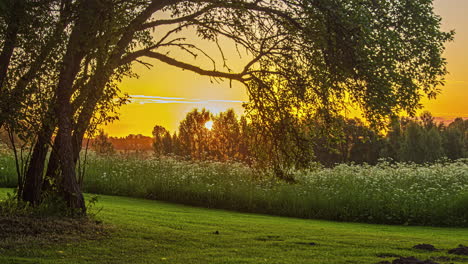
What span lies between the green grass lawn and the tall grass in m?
1.78

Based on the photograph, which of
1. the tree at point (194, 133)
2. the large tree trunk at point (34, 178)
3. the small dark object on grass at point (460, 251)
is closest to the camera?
the small dark object on grass at point (460, 251)

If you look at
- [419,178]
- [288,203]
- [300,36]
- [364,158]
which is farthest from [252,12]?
[364,158]

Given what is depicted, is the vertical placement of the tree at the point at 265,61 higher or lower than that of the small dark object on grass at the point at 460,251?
higher

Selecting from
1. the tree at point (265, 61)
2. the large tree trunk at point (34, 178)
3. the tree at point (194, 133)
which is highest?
the tree at point (194, 133)

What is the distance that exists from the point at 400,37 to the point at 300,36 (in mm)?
2122

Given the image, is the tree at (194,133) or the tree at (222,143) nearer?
the tree at (222,143)

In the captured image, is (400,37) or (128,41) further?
(128,41)

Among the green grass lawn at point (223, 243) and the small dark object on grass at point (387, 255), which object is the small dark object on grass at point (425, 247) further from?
the small dark object on grass at point (387, 255)

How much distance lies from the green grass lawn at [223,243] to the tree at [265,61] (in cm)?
192

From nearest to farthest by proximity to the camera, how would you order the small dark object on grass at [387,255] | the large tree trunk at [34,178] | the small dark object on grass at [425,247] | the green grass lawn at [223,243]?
1. the green grass lawn at [223,243]
2. the small dark object on grass at [387,255]
3. the small dark object on grass at [425,247]
4. the large tree trunk at [34,178]

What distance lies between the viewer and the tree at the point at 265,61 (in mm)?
11086

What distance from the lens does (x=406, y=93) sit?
1195 centimetres

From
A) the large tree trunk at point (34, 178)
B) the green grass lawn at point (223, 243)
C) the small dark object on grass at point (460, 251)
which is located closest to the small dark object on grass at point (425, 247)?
the green grass lawn at point (223, 243)

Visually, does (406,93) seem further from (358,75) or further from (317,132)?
(317,132)
